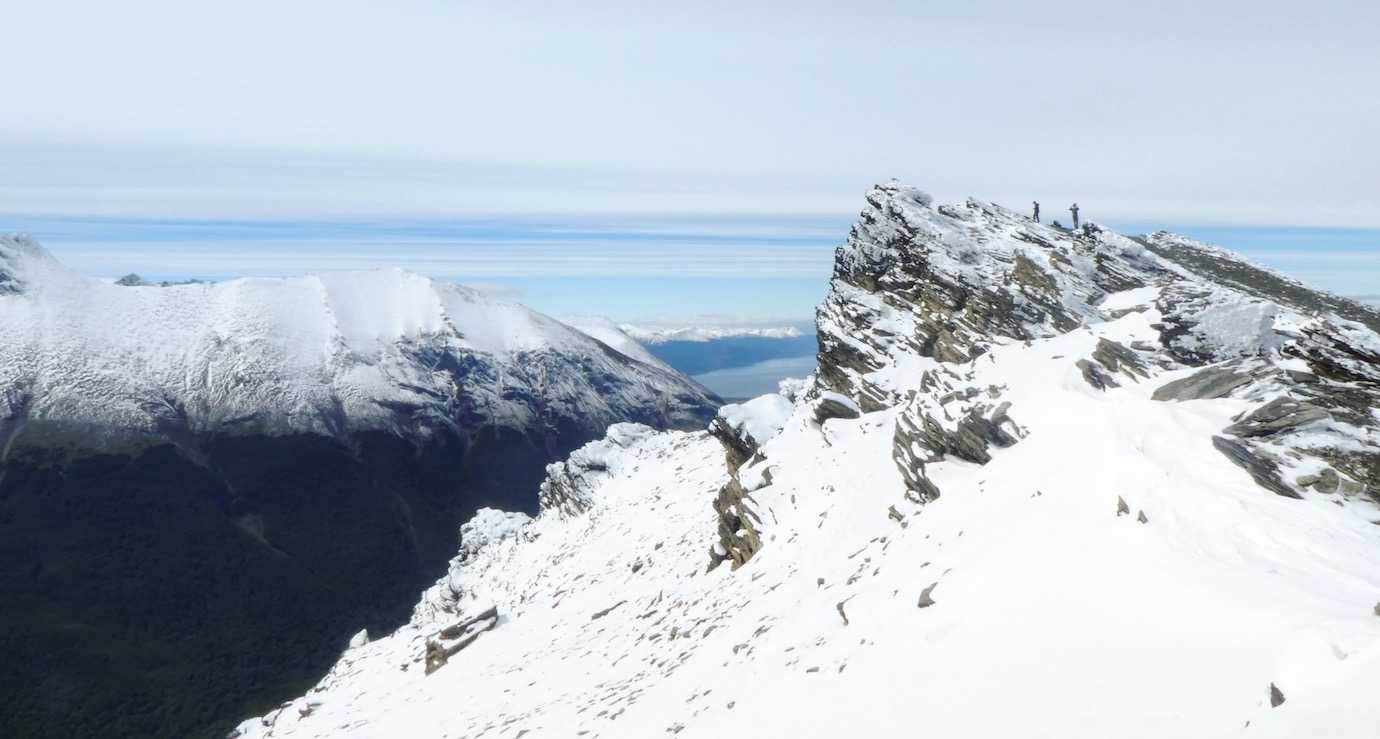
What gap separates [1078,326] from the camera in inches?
1398

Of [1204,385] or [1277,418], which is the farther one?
[1204,385]

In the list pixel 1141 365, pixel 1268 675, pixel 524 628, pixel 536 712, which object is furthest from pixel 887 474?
pixel 524 628

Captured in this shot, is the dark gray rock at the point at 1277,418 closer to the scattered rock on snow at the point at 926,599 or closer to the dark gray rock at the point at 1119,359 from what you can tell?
the dark gray rock at the point at 1119,359

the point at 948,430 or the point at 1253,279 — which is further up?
the point at 1253,279

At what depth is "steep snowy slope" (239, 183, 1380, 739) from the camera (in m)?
11.2

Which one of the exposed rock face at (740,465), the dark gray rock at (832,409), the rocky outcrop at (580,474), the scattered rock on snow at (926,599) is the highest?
the scattered rock on snow at (926,599)

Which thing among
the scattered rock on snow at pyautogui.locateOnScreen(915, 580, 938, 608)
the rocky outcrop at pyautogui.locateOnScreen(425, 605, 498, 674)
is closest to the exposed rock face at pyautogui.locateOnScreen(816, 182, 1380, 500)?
the scattered rock on snow at pyautogui.locateOnScreen(915, 580, 938, 608)

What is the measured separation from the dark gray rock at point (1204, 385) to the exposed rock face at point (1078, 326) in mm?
55

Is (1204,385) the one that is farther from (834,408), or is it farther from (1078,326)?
(834,408)

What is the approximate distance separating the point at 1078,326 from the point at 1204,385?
49.3 feet

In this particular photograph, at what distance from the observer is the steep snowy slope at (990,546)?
11211mm

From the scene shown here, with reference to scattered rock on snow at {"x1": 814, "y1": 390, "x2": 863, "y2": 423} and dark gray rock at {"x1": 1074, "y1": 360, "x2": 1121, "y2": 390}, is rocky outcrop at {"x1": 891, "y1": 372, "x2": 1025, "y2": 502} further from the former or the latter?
scattered rock on snow at {"x1": 814, "y1": 390, "x2": 863, "y2": 423}

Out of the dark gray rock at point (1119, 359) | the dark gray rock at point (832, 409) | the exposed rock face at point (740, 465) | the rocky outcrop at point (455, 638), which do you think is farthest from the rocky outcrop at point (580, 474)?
the dark gray rock at point (1119, 359)

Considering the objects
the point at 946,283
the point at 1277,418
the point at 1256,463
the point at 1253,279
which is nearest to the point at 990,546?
the point at 1256,463
